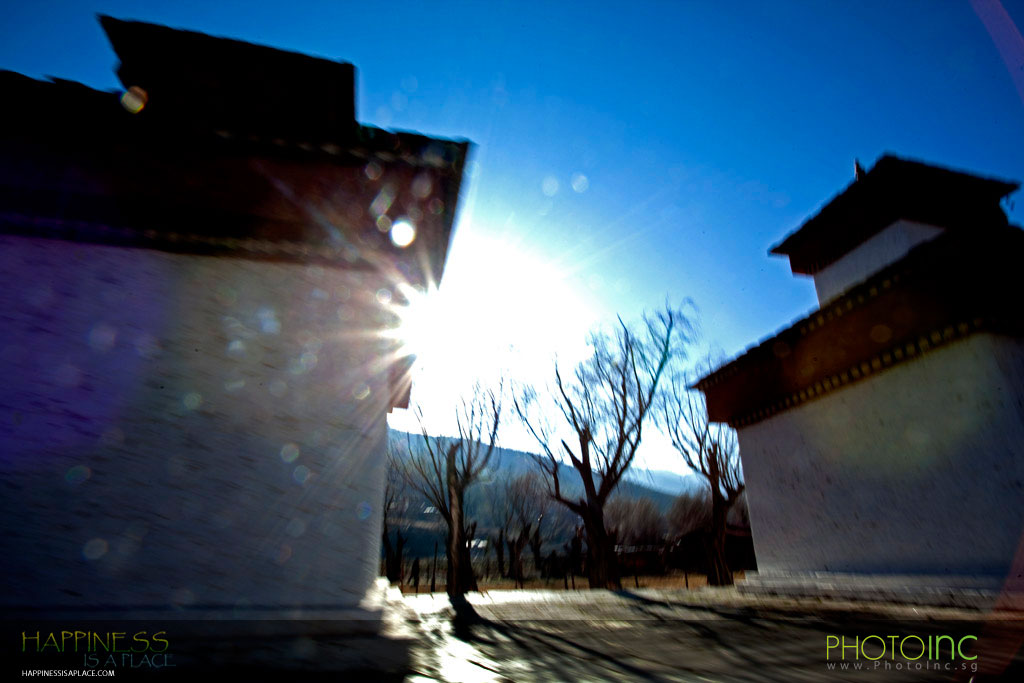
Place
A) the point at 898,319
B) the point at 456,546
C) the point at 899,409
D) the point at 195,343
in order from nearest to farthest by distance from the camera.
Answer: the point at 195,343
the point at 898,319
the point at 899,409
the point at 456,546

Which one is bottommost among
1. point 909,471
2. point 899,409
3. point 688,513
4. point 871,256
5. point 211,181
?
point 909,471

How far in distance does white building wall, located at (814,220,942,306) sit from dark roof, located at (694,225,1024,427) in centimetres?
148

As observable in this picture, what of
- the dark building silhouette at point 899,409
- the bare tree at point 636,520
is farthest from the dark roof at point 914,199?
the bare tree at point 636,520

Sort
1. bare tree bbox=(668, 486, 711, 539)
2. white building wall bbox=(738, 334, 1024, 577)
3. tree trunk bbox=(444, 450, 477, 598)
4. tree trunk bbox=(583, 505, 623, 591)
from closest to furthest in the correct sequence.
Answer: white building wall bbox=(738, 334, 1024, 577) < tree trunk bbox=(583, 505, 623, 591) < tree trunk bbox=(444, 450, 477, 598) < bare tree bbox=(668, 486, 711, 539)

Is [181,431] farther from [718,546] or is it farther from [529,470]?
[529,470]

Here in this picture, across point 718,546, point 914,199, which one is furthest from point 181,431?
point 718,546

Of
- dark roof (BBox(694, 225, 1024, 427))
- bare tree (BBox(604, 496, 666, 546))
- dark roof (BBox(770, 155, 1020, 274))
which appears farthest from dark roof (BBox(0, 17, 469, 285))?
bare tree (BBox(604, 496, 666, 546))

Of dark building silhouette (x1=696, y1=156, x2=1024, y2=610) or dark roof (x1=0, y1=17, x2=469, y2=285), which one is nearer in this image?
dark roof (x1=0, y1=17, x2=469, y2=285)

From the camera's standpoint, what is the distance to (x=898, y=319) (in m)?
6.36

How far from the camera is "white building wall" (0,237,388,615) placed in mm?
3184

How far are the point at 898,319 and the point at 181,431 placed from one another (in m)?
8.05

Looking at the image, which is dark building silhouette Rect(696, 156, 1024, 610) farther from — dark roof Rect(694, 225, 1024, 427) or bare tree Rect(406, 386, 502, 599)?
bare tree Rect(406, 386, 502, 599)

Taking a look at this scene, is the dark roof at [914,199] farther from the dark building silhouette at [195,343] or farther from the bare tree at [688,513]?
the bare tree at [688,513]

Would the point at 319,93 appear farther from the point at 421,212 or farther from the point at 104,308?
the point at 104,308
